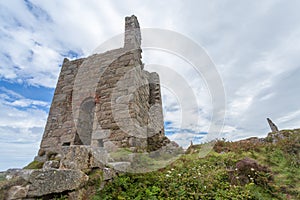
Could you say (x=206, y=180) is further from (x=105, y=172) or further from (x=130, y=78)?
(x=130, y=78)

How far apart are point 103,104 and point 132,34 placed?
352cm

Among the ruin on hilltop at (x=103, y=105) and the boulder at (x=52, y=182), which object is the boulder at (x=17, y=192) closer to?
the boulder at (x=52, y=182)

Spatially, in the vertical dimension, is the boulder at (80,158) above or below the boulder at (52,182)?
above

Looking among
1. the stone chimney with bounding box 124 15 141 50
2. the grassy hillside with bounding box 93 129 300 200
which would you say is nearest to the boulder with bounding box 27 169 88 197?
the grassy hillside with bounding box 93 129 300 200

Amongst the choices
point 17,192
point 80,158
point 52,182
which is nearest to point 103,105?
point 80,158

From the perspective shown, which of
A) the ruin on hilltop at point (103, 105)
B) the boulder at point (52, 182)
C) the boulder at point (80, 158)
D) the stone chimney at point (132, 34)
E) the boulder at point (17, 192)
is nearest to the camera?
the boulder at point (17, 192)

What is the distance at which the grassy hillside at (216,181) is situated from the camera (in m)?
3.36

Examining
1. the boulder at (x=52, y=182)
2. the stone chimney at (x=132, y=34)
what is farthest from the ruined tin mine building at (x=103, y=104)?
the boulder at (x=52, y=182)

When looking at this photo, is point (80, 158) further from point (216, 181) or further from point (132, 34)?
point (132, 34)

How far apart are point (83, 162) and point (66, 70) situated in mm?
6782

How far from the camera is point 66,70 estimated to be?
8914mm

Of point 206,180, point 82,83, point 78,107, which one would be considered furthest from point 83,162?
point 82,83

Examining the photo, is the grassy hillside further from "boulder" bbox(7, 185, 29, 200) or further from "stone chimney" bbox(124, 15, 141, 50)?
"stone chimney" bbox(124, 15, 141, 50)

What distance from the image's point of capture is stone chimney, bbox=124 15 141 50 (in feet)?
26.3
